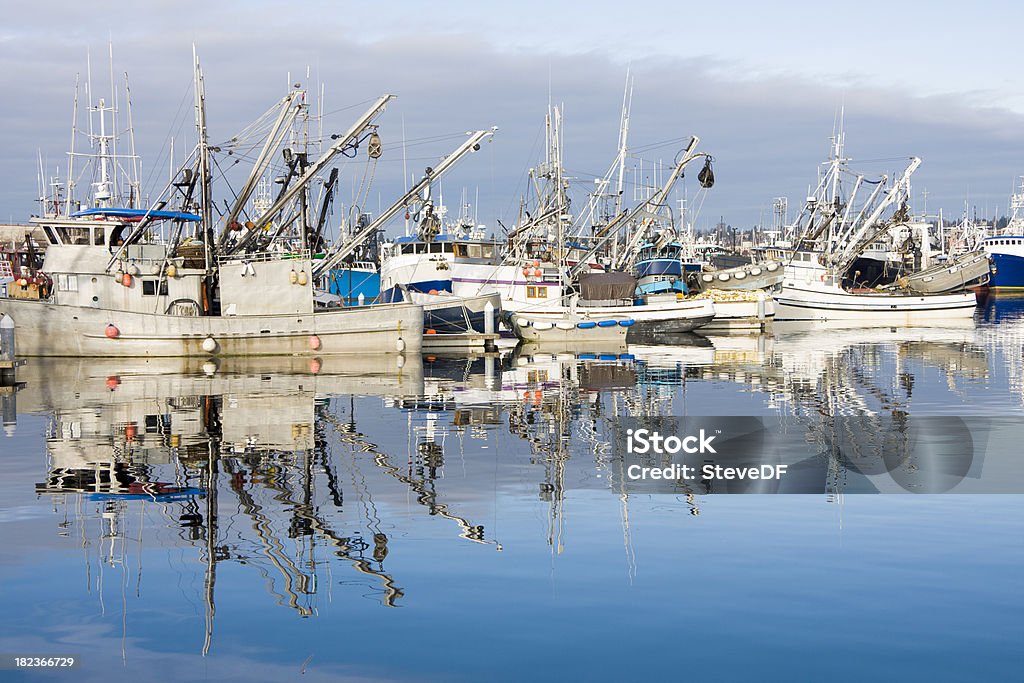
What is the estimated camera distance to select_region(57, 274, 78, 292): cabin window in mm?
43844

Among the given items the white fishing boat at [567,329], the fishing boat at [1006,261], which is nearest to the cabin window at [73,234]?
the white fishing boat at [567,329]

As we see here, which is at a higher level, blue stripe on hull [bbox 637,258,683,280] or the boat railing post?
blue stripe on hull [bbox 637,258,683,280]

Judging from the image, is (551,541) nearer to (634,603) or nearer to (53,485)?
(634,603)

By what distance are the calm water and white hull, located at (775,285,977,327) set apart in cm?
5471

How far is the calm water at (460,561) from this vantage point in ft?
31.9

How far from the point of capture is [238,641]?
1012 centimetres

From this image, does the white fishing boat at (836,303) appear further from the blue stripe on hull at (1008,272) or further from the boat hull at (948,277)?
the blue stripe on hull at (1008,272)

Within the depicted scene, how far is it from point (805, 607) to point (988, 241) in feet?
451

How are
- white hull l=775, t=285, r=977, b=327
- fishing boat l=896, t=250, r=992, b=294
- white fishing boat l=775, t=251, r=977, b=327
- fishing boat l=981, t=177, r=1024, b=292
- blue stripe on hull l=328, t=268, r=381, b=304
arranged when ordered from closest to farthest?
blue stripe on hull l=328, t=268, r=381, b=304 → white hull l=775, t=285, r=977, b=327 → white fishing boat l=775, t=251, r=977, b=327 → fishing boat l=896, t=250, r=992, b=294 → fishing boat l=981, t=177, r=1024, b=292

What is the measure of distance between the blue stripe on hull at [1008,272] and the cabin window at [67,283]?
116m

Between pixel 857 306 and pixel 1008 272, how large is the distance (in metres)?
66.3

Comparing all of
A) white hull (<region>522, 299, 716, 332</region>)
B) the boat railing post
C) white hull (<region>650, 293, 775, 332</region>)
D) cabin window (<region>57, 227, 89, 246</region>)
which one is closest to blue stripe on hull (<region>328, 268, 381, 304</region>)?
white hull (<region>522, 299, 716, 332</region>)

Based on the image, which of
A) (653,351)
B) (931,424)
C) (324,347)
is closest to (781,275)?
(653,351)

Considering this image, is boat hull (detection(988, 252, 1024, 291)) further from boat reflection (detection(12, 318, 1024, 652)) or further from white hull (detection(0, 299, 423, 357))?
white hull (detection(0, 299, 423, 357))
